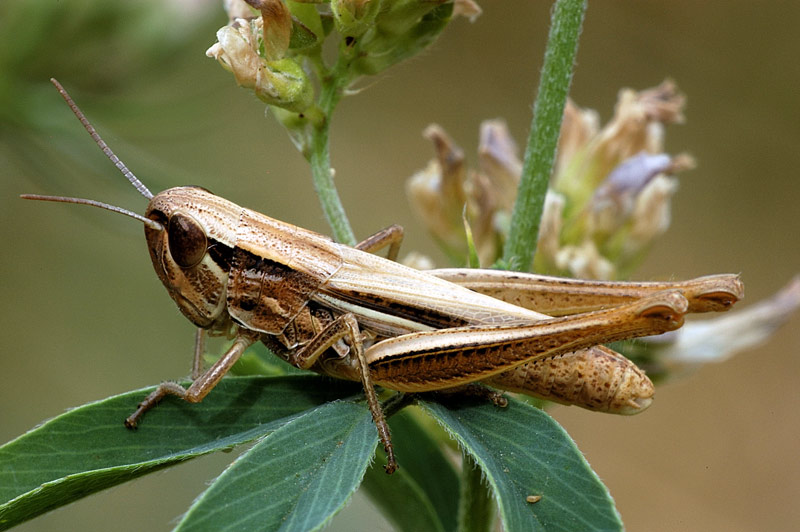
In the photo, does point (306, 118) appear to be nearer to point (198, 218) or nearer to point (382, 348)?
point (198, 218)

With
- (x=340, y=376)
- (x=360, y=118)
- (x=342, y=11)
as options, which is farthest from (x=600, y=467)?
(x=342, y=11)

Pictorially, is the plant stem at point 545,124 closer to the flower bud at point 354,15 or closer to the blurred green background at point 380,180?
the flower bud at point 354,15

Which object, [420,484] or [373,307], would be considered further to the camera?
[420,484]

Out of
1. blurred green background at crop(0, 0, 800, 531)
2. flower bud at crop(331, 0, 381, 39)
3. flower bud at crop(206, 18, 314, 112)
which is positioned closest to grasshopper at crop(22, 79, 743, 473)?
flower bud at crop(206, 18, 314, 112)

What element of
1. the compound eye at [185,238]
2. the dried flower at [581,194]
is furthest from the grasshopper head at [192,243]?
the dried flower at [581,194]

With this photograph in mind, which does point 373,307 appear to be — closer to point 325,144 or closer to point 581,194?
point 325,144

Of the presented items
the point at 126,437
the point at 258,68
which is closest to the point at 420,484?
the point at 126,437
